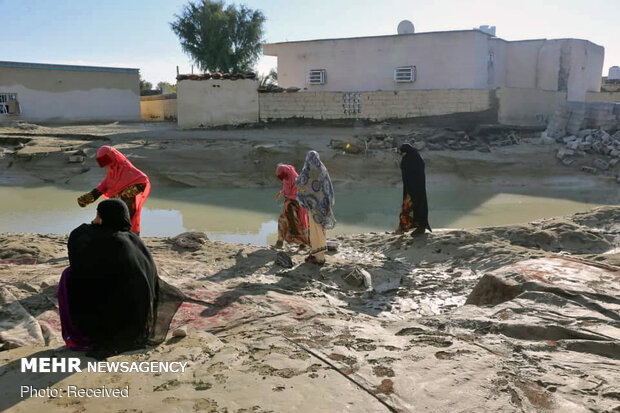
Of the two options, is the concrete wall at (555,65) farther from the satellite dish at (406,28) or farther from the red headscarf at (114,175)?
the red headscarf at (114,175)

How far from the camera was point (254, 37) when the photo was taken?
31.3 metres

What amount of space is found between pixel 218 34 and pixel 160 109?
638 centimetres

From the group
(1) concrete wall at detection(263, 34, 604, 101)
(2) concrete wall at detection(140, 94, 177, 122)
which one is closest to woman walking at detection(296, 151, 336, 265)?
(1) concrete wall at detection(263, 34, 604, 101)

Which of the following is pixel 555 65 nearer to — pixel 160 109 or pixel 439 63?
pixel 439 63

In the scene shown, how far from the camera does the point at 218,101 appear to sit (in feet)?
62.4

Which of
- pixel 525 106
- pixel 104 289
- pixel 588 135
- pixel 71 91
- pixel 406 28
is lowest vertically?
pixel 104 289

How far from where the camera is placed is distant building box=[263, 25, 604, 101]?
65.9 ft

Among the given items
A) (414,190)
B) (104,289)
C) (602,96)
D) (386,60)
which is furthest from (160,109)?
(104,289)

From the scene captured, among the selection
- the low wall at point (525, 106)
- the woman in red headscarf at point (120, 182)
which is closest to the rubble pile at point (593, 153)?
the low wall at point (525, 106)

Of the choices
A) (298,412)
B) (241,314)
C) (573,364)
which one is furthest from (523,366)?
(241,314)

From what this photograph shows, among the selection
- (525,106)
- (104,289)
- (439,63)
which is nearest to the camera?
(104,289)

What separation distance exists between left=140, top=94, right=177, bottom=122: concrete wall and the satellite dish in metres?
10.8

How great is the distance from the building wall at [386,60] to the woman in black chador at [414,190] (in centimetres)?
1357

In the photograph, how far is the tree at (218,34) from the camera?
30250 millimetres
